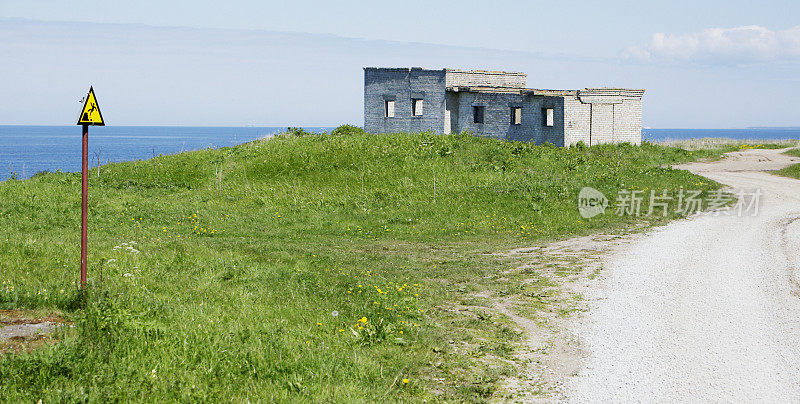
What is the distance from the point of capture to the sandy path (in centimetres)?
826

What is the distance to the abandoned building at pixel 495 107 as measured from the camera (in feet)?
138

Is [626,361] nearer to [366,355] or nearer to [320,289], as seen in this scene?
[366,355]

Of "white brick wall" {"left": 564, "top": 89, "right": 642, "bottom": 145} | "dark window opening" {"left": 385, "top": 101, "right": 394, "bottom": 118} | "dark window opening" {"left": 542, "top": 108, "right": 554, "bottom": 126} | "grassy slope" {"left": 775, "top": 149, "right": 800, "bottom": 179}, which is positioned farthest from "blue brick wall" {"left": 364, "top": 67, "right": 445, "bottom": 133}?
"grassy slope" {"left": 775, "top": 149, "right": 800, "bottom": 179}

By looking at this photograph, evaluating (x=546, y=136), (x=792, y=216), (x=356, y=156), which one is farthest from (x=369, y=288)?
(x=546, y=136)

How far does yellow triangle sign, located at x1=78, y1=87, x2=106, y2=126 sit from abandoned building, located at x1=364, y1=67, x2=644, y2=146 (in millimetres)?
35353

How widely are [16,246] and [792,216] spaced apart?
23.8 metres

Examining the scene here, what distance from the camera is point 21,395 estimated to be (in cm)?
689

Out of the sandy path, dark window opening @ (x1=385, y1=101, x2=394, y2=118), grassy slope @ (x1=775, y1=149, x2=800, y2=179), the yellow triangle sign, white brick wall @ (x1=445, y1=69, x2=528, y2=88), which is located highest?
white brick wall @ (x1=445, y1=69, x2=528, y2=88)

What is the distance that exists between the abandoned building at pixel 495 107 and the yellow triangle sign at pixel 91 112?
35.4 metres

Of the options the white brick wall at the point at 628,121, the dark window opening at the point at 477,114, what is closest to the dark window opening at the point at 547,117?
the white brick wall at the point at 628,121

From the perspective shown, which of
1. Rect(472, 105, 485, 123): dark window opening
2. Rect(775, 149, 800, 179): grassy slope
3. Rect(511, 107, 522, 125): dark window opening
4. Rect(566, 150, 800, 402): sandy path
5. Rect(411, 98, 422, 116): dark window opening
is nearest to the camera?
Rect(566, 150, 800, 402): sandy path

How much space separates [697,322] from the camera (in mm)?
10938

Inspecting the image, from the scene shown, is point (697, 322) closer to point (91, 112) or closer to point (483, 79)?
point (91, 112)

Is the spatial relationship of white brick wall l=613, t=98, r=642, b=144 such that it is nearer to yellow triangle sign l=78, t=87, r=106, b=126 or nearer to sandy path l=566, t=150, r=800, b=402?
sandy path l=566, t=150, r=800, b=402
